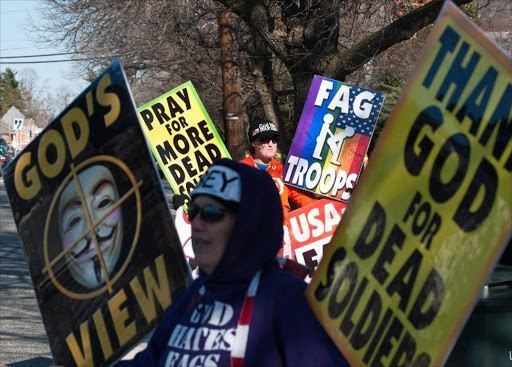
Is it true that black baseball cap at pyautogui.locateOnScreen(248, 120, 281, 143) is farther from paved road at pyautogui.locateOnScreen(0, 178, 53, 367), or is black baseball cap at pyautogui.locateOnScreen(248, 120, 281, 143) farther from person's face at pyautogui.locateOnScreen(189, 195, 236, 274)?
person's face at pyautogui.locateOnScreen(189, 195, 236, 274)

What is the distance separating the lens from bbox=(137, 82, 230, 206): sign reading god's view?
872 centimetres

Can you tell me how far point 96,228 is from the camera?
3340mm

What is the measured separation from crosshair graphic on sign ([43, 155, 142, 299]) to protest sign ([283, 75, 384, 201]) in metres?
4.87

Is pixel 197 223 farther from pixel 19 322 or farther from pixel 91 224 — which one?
pixel 19 322

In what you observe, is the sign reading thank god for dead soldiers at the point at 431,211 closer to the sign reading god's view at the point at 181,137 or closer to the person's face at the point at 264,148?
the person's face at the point at 264,148

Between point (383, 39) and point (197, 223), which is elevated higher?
point (383, 39)

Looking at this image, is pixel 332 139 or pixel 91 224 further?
pixel 332 139

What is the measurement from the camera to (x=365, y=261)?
2572mm

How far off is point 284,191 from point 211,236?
4.99 m

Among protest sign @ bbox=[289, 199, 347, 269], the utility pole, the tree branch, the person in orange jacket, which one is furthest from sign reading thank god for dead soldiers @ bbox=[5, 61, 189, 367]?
the utility pole

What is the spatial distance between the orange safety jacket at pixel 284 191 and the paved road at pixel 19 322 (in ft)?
7.99

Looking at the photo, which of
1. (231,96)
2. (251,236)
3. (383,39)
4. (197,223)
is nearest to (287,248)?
(383,39)

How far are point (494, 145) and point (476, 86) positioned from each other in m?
0.15

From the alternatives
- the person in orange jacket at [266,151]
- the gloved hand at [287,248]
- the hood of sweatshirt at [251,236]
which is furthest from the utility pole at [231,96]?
the hood of sweatshirt at [251,236]
